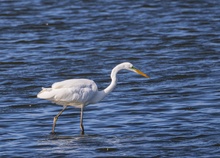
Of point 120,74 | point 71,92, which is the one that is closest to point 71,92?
point 71,92

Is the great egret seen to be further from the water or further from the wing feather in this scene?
the water

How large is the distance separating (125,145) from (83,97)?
1494 millimetres

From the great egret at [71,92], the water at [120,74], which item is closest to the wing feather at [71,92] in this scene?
the great egret at [71,92]

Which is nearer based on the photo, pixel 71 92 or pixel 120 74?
pixel 71 92

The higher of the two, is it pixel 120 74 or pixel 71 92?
pixel 71 92

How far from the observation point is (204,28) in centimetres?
2594

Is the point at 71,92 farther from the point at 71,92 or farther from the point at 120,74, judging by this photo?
the point at 120,74


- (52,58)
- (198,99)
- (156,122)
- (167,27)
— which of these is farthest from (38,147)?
(167,27)

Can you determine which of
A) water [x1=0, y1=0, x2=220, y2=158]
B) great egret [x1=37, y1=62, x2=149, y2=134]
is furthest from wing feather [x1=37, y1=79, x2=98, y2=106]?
water [x1=0, y1=0, x2=220, y2=158]

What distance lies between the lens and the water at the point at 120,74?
44.4 feet

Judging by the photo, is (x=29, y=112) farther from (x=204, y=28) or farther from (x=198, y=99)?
(x=204, y=28)

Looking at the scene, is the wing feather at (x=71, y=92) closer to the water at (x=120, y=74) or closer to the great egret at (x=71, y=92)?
the great egret at (x=71, y=92)

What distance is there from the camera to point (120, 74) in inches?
779

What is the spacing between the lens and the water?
13.5 m
